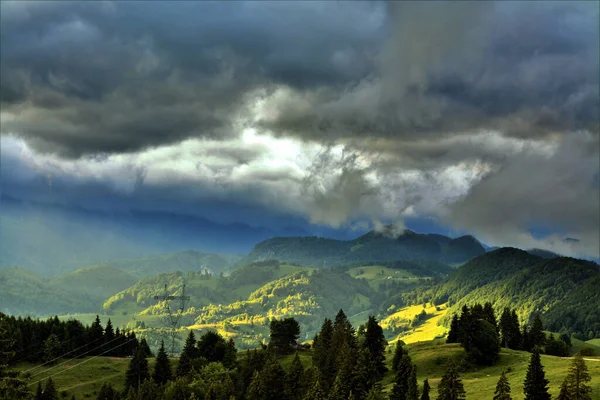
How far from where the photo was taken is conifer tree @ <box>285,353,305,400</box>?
481ft

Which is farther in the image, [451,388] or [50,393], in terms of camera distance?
[50,393]

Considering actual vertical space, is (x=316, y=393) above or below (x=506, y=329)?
below

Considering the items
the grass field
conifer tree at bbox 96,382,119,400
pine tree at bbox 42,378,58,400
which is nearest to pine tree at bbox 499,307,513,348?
the grass field

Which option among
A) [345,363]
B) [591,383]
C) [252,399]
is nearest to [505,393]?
[591,383]

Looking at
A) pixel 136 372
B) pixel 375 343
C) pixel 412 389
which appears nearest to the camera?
pixel 412 389

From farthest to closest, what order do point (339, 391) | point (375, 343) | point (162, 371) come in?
point (162, 371) → point (375, 343) → point (339, 391)

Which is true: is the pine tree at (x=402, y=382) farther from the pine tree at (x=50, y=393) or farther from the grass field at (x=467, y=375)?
the pine tree at (x=50, y=393)

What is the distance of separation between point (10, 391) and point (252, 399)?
9096 centimetres

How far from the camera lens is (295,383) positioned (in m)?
150

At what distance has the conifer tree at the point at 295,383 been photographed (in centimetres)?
14675

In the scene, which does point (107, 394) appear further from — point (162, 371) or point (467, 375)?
point (467, 375)

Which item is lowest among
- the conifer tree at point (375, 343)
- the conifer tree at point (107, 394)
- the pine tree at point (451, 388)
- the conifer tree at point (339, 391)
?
the conifer tree at point (107, 394)

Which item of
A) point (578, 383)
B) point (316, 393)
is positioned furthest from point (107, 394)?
point (578, 383)

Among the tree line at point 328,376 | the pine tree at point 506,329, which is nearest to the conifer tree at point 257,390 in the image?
the tree line at point 328,376
